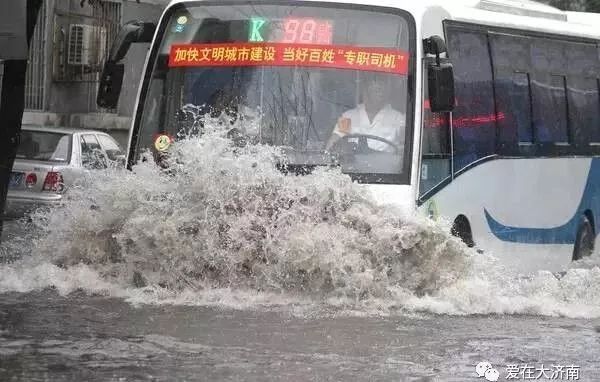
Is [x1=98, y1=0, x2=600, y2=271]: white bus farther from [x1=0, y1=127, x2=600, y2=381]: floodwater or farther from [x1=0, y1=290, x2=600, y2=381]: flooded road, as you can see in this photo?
[x1=0, y1=290, x2=600, y2=381]: flooded road

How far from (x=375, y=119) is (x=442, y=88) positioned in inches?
25.4

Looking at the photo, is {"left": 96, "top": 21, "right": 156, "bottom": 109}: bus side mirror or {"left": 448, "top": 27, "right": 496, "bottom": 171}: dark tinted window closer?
{"left": 96, "top": 21, "right": 156, "bottom": 109}: bus side mirror

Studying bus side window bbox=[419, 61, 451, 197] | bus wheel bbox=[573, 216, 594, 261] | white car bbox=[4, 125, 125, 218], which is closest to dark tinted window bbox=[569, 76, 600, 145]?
bus wheel bbox=[573, 216, 594, 261]

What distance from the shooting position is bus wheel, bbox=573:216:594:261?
48.6 feet

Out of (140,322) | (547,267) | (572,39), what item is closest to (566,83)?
(572,39)

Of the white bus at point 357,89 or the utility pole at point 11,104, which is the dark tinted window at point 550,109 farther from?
the utility pole at point 11,104

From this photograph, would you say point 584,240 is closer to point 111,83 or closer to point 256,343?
point 111,83

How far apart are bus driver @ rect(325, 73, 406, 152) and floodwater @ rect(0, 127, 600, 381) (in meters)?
0.64

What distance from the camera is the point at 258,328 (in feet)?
29.1

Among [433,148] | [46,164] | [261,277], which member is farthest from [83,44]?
[261,277]

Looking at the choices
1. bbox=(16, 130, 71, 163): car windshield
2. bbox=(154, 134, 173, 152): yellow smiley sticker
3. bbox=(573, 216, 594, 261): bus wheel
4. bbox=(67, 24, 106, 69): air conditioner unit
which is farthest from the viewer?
bbox=(67, 24, 106, 69): air conditioner unit

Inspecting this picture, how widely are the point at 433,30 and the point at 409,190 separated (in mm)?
1804

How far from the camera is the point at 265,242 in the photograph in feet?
31.8

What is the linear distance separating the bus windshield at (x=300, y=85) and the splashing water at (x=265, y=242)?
0.41 m
